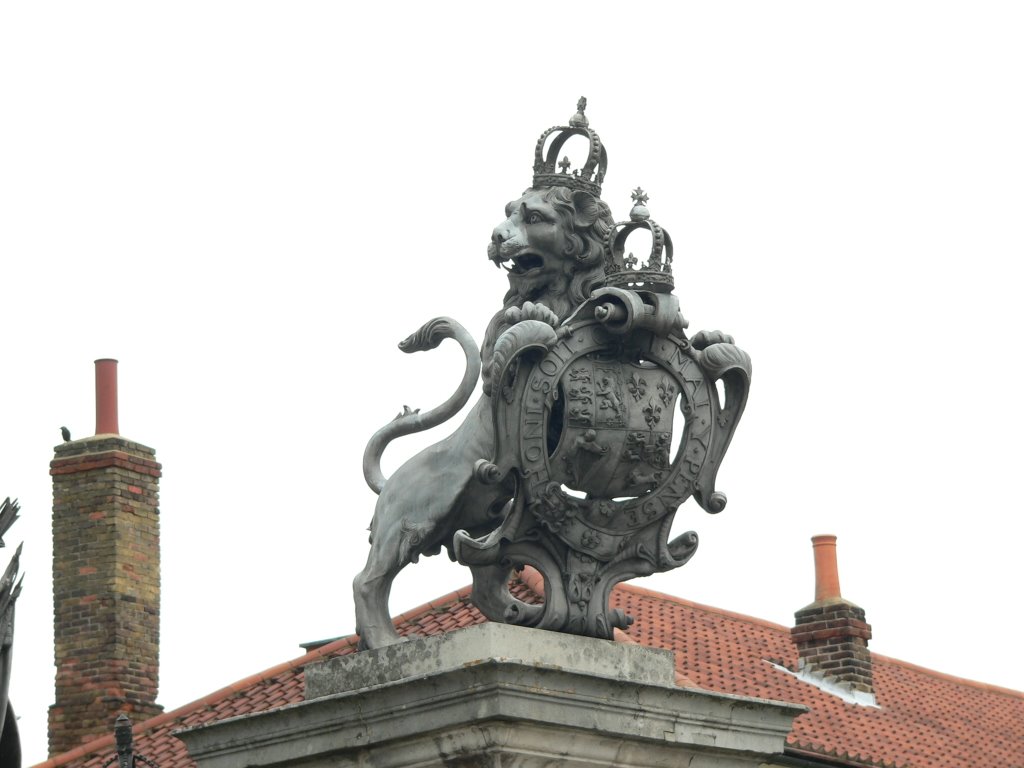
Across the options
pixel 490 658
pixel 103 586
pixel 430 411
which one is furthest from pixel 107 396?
pixel 490 658

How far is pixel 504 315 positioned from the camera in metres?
7.50

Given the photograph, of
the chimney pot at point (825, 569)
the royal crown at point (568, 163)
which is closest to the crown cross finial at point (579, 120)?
the royal crown at point (568, 163)

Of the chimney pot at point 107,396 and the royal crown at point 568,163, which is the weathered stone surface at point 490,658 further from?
the chimney pot at point 107,396

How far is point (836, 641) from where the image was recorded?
24422mm

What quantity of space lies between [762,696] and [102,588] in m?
6.87

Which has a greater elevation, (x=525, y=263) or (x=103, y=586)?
(x=103, y=586)

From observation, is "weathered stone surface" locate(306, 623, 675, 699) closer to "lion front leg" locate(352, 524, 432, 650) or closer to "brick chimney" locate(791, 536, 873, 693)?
"lion front leg" locate(352, 524, 432, 650)

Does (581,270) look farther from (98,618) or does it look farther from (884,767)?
(98,618)

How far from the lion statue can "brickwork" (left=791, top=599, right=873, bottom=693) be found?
16.7 metres

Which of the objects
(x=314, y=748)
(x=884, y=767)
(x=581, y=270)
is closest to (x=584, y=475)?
(x=581, y=270)

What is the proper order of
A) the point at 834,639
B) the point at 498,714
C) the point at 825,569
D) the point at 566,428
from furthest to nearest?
the point at 825,569, the point at 834,639, the point at 566,428, the point at 498,714

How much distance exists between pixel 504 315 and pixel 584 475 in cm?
61

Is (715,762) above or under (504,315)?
under

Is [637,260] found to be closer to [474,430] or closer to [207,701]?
[474,430]
